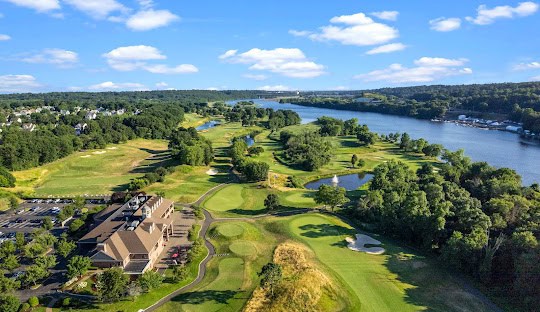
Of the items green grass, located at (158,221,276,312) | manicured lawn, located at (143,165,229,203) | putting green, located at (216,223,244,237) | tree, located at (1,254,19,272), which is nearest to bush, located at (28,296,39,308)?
tree, located at (1,254,19,272)

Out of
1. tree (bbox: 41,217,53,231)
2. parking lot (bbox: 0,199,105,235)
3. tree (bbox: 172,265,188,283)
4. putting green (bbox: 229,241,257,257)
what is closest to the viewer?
tree (bbox: 172,265,188,283)

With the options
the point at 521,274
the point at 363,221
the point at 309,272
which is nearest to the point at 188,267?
the point at 309,272

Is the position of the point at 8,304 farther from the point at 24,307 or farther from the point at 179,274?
the point at 179,274

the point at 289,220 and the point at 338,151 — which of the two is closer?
the point at 289,220

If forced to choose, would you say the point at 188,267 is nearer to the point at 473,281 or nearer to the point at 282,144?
the point at 473,281

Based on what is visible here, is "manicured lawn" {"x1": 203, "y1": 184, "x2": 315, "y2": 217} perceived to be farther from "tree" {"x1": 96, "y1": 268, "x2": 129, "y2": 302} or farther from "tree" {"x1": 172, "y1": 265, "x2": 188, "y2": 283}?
"tree" {"x1": 96, "y1": 268, "x2": 129, "y2": 302}

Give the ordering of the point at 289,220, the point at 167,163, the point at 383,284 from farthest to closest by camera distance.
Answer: the point at 167,163, the point at 289,220, the point at 383,284
